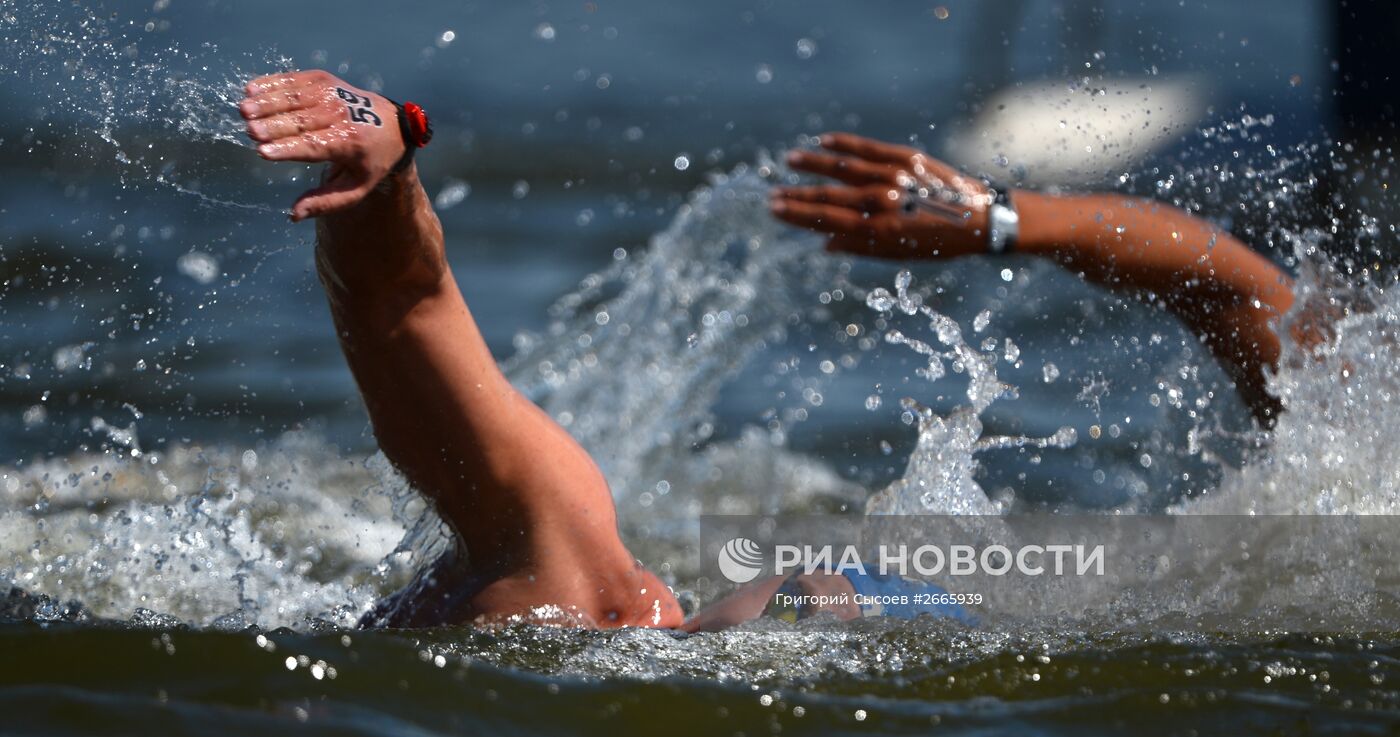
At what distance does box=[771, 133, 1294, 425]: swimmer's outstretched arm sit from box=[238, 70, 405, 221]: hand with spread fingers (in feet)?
3.02

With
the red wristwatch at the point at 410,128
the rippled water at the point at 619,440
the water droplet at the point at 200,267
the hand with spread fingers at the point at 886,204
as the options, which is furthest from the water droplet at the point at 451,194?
the red wristwatch at the point at 410,128

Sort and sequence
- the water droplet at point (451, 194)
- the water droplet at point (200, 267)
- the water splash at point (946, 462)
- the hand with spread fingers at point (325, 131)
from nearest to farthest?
1. the hand with spread fingers at point (325, 131)
2. the water splash at point (946, 462)
3. the water droplet at point (200, 267)
4. the water droplet at point (451, 194)

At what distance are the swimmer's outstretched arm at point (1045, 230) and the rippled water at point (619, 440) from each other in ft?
0.38

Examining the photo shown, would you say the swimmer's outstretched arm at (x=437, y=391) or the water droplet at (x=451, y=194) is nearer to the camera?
the swimmer's outstretched arm at (x=437, y=391)

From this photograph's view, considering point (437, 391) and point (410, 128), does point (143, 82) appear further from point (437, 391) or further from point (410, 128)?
point (437, 391)

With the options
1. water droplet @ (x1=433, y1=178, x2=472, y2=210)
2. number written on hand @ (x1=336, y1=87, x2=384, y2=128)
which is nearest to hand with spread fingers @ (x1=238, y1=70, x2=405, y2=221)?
number written on hand @ (x1=336, y1=87, x2=384, y2=128)

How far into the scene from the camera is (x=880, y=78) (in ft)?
24.6

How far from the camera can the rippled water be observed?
1990 mm

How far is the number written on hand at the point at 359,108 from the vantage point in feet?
6.03

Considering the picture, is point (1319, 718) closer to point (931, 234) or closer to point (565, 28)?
point (931, 234)

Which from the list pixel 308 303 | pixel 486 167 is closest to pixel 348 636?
pixel 308 303

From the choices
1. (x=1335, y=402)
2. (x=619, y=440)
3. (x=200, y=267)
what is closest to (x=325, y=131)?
(x=1335, y=402)

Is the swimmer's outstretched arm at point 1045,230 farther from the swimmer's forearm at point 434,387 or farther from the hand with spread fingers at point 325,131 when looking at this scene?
the hand with spread fingers at point 325,131

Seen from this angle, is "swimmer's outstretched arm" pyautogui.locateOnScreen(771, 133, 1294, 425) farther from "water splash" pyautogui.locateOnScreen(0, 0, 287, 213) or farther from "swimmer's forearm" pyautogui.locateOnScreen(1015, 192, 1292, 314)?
"water splash" pyautogui.locateOnScreen(0, 0, 287, 213)
